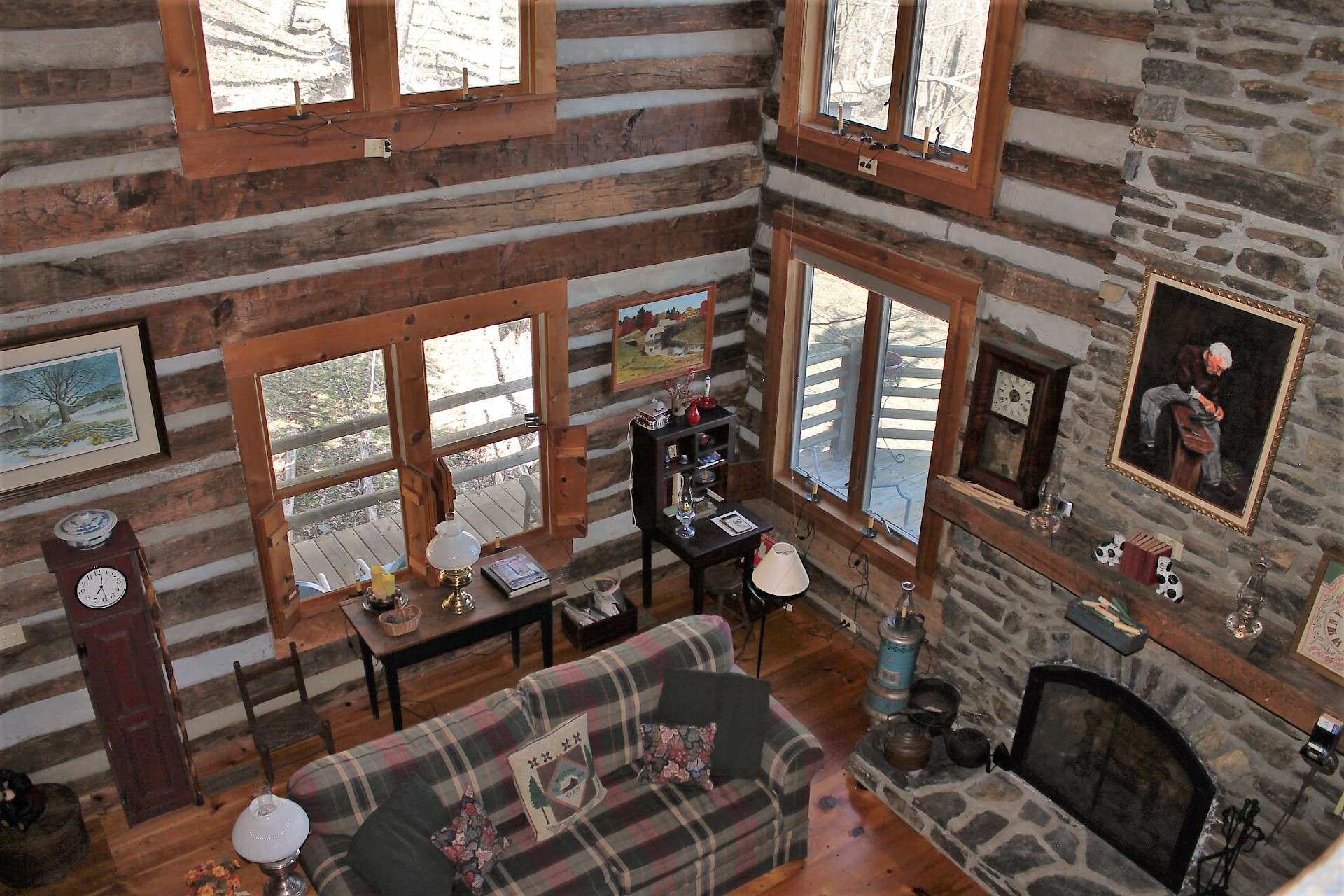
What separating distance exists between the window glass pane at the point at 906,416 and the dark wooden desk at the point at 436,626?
78.6 inches

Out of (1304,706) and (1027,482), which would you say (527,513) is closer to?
(1027,482)

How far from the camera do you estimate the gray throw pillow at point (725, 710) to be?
5605 mm

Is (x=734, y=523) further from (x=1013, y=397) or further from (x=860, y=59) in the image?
(x=860, y=59)

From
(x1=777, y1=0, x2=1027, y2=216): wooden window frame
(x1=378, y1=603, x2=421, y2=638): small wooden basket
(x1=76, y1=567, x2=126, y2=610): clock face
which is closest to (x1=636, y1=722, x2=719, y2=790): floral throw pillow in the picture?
(x1=378, y1=603, x2=421, y2=638): small wooden basket

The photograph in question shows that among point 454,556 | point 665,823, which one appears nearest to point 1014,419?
point 665,823

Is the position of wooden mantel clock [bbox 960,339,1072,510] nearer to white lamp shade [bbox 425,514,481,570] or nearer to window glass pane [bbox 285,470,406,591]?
white lamp shade [bbox 425,514,481,570]

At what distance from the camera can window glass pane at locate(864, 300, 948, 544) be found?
632 cm

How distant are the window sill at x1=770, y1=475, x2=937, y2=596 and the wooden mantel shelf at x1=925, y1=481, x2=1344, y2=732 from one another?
0.54 meters

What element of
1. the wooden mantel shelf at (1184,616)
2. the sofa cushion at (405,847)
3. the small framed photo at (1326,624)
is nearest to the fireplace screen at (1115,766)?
the wooden mantel shelf at (1184,616)

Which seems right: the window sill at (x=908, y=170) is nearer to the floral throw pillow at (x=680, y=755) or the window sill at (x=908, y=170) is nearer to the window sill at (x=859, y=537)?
the window sill at (x=859, y=537)

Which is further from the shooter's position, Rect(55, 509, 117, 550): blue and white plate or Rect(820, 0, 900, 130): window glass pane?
Rect(820, 0, 900, 130): window glass pane

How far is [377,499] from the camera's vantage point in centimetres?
648

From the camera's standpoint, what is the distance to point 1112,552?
5328mm

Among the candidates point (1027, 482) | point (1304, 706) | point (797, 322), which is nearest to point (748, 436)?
point (797, 322)
